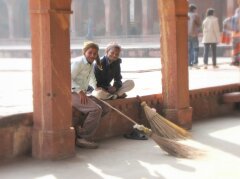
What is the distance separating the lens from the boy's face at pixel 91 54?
679cm

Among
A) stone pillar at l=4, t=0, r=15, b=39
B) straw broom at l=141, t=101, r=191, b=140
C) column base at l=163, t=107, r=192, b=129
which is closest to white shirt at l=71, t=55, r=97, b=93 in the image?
straw broom at l=141, t=101, r=191, b=140

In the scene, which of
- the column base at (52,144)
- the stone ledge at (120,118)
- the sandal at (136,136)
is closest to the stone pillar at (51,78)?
the column base at (52,144)

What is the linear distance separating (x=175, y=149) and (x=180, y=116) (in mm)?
1714

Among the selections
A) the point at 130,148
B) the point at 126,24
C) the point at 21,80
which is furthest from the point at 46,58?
the point at 126,24

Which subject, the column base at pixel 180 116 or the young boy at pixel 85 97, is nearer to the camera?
the young boy at pixel 85 97

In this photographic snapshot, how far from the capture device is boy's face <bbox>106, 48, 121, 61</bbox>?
7332 mm

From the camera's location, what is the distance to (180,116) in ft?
26.6

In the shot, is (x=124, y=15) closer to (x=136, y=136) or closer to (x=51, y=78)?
(x=136, y=136)

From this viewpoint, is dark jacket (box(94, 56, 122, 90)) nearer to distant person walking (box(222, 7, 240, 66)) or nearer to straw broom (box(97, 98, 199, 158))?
straw broom (box(97, 98, 199, 158))

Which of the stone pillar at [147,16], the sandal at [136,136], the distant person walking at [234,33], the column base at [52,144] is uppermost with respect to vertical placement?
the stone pillar at [147,16]

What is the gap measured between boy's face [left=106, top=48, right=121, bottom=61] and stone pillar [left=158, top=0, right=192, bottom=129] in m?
1.09

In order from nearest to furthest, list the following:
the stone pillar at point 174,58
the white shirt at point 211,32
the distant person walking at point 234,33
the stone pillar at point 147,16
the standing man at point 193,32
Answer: the stone pillar at point 174,58
the distant person walking at point 234,33
the standing man at point 193,32
the white shirt at point 211,32
the stone pillar at point 147,16

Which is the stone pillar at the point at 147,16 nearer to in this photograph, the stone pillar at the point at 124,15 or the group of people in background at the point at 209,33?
the stone pillar at the point at 124,15

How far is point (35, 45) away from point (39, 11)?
0.43 metres
